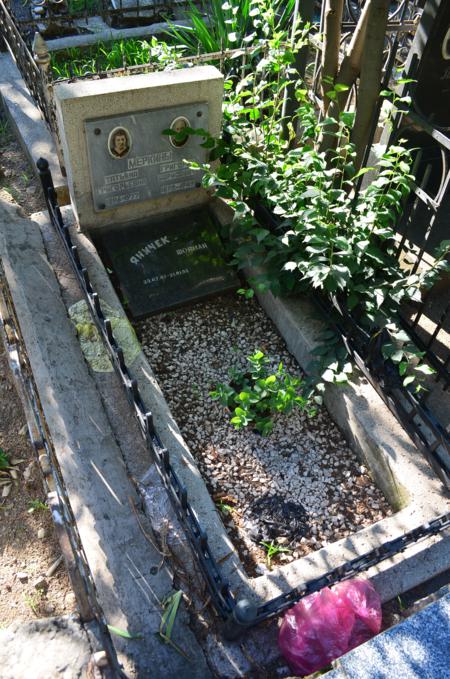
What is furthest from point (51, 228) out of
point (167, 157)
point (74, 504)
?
point (74, 504)

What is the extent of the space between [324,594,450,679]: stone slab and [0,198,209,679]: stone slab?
808 millimetres

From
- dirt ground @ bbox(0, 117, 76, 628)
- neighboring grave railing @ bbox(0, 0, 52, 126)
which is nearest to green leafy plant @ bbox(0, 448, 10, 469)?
dirt ground @ bbox(0, 117, 76, 628)

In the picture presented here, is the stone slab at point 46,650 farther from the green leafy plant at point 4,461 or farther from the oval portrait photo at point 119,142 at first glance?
the oval portrait photo at point 119,142

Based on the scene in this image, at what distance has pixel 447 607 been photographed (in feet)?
7.53

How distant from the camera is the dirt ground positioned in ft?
9.54

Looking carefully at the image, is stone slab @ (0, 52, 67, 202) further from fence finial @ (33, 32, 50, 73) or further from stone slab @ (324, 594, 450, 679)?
stone slab @ (324, 594, 450, 679)

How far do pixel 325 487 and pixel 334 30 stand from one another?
3.07 m

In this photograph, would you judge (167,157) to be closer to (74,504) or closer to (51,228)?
(51,228)

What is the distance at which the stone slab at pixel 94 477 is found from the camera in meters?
2.68

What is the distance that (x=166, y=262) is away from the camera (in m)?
4.36

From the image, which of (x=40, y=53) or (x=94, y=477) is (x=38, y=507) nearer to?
(x=94, y=477)

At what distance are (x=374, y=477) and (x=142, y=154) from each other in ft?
9.02

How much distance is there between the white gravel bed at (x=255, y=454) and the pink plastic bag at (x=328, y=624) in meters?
0.38

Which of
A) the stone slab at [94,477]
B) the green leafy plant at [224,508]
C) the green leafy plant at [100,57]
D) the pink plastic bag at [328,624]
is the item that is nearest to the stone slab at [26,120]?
the green leafy plant at [100,57]
